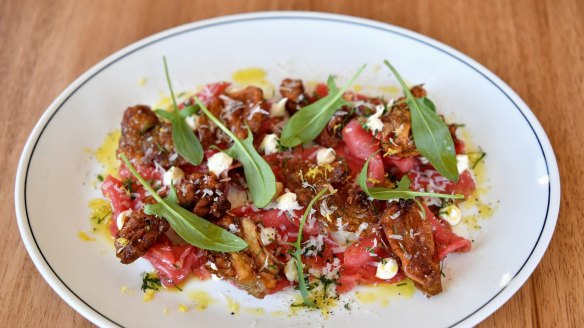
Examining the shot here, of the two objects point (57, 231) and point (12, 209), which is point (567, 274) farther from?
point (12, 209)

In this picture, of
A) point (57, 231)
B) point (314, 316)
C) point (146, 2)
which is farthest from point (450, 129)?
point (146, 2)

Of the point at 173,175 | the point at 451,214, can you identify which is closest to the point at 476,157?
the point at 451,214

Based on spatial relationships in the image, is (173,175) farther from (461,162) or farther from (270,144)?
(461,162)

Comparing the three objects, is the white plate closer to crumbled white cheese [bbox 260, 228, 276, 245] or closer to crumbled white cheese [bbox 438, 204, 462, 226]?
crumbled white cheese [bbox 438, 204, 462, 226]

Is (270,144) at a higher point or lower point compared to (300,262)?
higher

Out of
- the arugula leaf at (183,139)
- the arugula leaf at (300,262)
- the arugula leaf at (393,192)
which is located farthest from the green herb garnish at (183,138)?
the arugula leaf at (393,192)

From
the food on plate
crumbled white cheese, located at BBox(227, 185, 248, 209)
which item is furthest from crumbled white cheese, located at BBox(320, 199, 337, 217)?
crumbled white cheese, located at BBox(227, 185, 248, 209)
